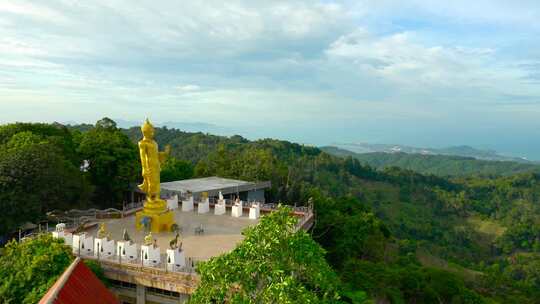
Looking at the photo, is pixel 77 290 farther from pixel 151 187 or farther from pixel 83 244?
pixel 151 187

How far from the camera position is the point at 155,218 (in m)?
19.2

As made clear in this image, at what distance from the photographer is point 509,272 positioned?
5550 centimetres

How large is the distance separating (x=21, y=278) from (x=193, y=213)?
10.9 m

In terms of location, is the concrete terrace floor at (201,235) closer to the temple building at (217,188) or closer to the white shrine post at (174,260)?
the white shrine post at (174,260)

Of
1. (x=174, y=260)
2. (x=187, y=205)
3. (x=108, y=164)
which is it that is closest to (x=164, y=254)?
(x=174, y=260)

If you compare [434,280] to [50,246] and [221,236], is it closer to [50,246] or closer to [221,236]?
[221,236]

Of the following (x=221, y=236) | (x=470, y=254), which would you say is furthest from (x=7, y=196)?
(x=470, y=254)

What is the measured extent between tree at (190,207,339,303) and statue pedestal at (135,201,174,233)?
34.2 ft

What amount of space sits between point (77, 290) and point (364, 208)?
29.9 meters

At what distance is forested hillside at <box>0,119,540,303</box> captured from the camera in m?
20.2

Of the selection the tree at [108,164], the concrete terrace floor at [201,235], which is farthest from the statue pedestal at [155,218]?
the tree at [108,164]

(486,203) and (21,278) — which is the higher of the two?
(21,278)

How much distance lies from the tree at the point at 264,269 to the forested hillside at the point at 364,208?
7.96 feet

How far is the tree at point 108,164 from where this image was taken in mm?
26891
